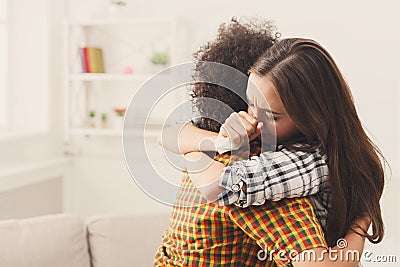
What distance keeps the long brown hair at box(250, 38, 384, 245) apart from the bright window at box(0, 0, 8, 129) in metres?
2.60

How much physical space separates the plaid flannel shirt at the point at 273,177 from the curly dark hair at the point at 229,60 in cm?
18

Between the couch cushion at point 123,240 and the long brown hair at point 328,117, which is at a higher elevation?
the long brown hair at point 328,117

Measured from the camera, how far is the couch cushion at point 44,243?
1896 mm

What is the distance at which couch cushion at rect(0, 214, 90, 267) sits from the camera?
74.6 inches

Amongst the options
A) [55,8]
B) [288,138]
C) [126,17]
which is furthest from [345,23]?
[288,138]

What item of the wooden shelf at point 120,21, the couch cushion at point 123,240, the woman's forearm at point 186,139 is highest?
the wooden shelf at point 120,21

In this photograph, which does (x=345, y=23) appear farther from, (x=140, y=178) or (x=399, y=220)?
(x=140, y=178)

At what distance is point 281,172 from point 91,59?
252 cm

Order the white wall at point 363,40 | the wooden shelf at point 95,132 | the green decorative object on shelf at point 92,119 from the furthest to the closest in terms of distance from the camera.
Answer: the green decorative object on shelf at point 92,119, the wooden shelf at point 95,132, the white wall at point 363,40

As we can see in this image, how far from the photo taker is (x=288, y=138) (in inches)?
47.6

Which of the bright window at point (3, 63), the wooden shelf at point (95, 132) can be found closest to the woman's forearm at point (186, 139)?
the wooden shelf at point (95, 132)

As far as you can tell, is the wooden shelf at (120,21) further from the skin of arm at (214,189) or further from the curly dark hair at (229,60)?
the skin of arm at (214,189)

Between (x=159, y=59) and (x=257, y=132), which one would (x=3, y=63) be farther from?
(x=257, y=132)
